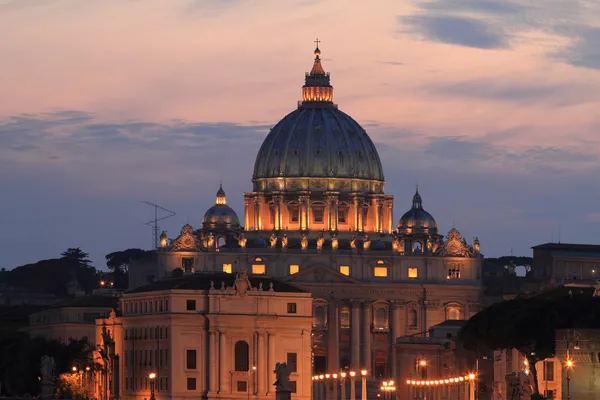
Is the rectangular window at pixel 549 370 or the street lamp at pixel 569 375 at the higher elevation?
the rectangular window at pixel 549 370

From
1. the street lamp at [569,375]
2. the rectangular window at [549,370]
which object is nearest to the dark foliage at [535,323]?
the rectangular window at [549,370]

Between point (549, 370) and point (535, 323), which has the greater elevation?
point (535, 323)

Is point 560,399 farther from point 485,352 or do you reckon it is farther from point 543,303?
point 485,352

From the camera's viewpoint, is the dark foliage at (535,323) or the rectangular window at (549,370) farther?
the rectangular window at (549,370)

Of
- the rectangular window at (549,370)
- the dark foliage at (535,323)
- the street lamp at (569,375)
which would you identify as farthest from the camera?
the rectangular window at (549,370)

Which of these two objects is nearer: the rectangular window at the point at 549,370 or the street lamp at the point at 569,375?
the street lamp at the point at 569,375

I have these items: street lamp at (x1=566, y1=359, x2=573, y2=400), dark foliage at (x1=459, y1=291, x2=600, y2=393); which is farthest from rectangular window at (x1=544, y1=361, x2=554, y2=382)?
street lamp at (x1=566, y1=359, x2=573, y2=400)

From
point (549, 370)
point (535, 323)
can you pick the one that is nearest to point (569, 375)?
point (535, 323)

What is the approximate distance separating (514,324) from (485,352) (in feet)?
77.2

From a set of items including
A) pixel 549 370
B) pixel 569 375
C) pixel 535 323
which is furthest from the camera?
pixel 549 370

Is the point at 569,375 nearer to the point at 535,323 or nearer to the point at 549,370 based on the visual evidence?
the point at 535,323

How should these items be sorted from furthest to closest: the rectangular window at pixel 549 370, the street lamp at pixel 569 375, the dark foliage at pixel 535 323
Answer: the rectangular window at pixel 549 370
the dark foliage at pixel 535 323
the street lamp at pixel 569 375

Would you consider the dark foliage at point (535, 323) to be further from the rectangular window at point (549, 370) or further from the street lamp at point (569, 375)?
the street lamp at point (569, 375)

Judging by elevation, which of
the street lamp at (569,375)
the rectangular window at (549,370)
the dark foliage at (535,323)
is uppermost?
the dark foliage at (535,323)
